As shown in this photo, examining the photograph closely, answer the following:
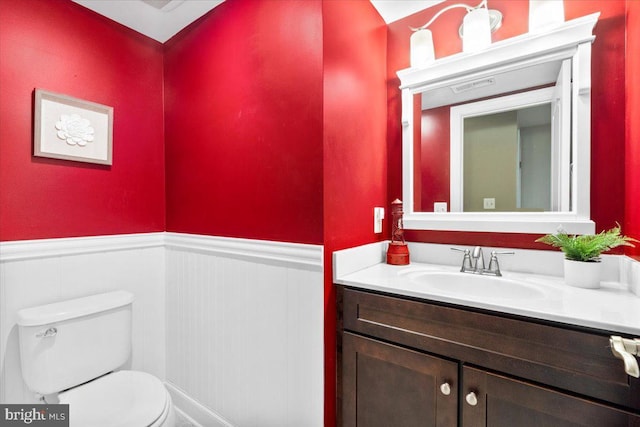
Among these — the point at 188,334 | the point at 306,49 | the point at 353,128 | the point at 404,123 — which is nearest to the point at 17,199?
the point at 188,334

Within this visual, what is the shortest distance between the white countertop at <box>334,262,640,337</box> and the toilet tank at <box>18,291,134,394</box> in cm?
112

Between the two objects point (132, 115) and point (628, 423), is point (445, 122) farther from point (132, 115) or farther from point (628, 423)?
point (132, 115)

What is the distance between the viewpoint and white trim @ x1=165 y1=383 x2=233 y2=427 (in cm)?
152

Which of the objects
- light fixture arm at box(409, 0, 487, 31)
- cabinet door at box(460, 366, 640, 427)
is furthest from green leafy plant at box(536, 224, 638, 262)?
light fixture arm at box(409, 0, 487, 31)

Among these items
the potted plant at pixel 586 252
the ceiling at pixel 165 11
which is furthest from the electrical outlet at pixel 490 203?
the ceiling at pixel 165 11

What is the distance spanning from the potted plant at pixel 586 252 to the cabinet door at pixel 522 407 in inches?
19.2

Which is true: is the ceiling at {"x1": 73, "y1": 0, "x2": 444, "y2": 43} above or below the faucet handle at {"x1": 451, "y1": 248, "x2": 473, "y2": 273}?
above

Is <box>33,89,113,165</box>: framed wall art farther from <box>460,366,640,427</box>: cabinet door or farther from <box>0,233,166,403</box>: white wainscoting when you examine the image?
<box>460,366,640,427</box>: cabinet door

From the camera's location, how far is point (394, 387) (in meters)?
1.05

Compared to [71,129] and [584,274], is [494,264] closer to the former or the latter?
[584,274]

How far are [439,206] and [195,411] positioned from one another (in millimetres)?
1751

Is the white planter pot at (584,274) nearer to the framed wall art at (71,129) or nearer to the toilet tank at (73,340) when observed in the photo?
the toilet tank at (73,340)

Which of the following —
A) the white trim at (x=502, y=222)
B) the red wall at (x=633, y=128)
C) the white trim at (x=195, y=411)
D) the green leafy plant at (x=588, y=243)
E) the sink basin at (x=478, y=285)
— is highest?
the red wall at (x=633, y=128)

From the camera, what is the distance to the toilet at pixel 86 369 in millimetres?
1105
